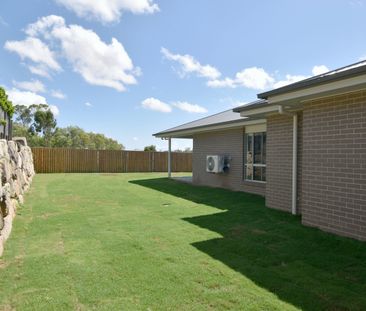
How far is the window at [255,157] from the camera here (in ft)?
32.9

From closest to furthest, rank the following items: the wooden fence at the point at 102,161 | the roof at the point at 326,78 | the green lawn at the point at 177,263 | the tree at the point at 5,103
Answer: the green lawn at the point at 177,263 < the roof at the point at 326,78 < the tree at the point at 5,103 < the wooden fence at the point at 102,161

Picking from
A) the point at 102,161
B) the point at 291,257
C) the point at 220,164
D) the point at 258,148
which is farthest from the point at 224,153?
the point at 102,161

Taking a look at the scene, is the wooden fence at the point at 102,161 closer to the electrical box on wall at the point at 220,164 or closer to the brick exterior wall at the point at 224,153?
the brick exterior wall at the point at 224,153

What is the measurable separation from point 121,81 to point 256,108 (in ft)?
70.4

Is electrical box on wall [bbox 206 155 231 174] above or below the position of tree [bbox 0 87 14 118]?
below

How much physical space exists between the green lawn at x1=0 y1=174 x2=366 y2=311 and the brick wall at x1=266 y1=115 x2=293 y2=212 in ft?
1.98

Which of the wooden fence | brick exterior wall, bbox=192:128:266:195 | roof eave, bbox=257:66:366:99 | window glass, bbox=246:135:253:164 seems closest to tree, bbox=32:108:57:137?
the wooden fence

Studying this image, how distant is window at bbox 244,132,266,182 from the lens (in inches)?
394

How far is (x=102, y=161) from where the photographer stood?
22453mm

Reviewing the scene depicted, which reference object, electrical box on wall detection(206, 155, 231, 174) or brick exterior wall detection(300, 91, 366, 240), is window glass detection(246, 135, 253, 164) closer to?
electrical box on wall detection(206, 155, 231, 174)

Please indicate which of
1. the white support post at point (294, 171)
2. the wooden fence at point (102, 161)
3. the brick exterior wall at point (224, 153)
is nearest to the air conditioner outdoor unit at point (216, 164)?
the brick exterior wall at point (224, 153)

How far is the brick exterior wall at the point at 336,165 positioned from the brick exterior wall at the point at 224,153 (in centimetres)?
420

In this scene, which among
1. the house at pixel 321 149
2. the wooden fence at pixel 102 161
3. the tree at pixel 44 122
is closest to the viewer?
the house at pixel 321 149

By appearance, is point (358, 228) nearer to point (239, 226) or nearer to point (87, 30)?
point (239, 226)
